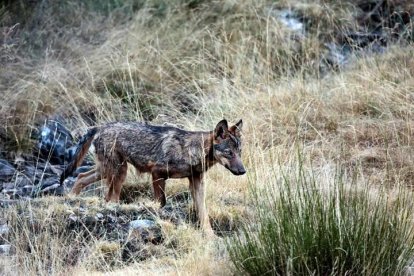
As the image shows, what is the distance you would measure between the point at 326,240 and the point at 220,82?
5.57m

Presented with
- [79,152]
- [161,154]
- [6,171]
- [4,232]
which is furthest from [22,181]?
[4,232]

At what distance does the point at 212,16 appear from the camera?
42.3ft

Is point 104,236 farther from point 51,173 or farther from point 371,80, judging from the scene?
point 371,80

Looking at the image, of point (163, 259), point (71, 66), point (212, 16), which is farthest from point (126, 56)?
point (163, 259)

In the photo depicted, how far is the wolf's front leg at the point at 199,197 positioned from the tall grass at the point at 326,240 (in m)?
1.64

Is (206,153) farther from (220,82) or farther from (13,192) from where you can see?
(220,82)

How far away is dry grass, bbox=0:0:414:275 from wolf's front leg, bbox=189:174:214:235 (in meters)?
0.17

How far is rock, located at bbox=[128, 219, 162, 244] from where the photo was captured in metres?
6.89

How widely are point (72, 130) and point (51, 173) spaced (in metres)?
0.98

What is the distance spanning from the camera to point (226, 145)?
7625 mm

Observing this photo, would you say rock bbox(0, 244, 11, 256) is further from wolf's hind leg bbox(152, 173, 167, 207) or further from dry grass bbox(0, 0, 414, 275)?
dry grass bbox(0, 0, 414, 275)

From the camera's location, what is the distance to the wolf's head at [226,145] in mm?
7582

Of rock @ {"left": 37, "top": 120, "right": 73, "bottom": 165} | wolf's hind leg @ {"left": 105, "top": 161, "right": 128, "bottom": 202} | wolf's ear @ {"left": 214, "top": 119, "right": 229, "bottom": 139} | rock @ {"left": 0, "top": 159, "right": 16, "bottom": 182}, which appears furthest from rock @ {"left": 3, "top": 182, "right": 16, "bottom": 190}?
wolf's ear @ {"left": 214, "top": 119, "right": 229, "bottom": 139}

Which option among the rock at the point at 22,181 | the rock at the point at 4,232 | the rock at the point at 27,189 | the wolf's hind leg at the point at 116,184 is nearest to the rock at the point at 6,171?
the rock at the point at 22,181
